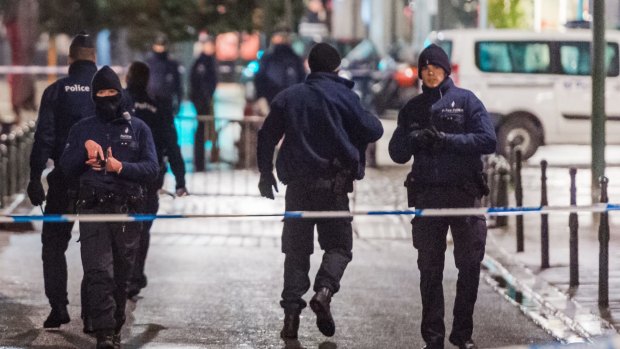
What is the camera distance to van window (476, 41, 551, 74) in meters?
22.3

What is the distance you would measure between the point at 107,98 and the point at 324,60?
139cm

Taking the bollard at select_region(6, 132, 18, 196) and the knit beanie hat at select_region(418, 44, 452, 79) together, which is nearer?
the knit beanie hat at select_region(418, 44, 452, 79)

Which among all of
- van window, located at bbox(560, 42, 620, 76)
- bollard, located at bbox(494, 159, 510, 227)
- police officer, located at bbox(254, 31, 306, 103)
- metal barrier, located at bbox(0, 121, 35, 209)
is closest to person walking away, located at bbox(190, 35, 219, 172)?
police officer, located at bbox(254, 31, 306, 103)

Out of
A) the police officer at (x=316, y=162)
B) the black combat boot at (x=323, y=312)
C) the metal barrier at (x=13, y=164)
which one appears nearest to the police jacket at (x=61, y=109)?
the police officer at (x=316, y=162)

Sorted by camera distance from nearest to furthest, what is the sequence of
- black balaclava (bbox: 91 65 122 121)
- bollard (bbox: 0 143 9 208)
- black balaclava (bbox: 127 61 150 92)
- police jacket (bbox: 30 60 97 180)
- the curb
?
black balaclava (bbox: 91 65 122 121)
police jacket (bbox: 30 60 97 180)
the curb
black balaclava (bbox: 127 61 150 92)
bollard (bbox: 0 143 9 208)

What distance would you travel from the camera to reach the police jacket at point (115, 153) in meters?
8.70

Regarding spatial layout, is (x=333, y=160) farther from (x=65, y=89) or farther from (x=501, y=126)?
(x=501, y=126)

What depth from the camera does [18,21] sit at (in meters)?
34.2

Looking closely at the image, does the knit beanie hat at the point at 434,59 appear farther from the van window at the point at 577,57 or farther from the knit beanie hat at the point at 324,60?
the van window at the point at 577,57

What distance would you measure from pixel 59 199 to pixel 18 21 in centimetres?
2535

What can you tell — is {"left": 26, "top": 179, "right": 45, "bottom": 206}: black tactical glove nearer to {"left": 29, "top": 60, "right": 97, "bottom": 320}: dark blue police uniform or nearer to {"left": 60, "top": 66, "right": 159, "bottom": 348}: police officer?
{"left": 29, "top": 60, "right": 97, "bottom": 320}: dark blue police uniform

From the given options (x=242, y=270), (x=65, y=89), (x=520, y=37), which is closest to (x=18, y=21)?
(x=520, y=37)

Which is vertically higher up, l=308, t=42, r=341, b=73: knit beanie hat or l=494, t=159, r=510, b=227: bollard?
l=308, t=42, r=341, b=73: knit beanie hat

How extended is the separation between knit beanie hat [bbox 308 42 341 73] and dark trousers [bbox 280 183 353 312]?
28.5 inches
